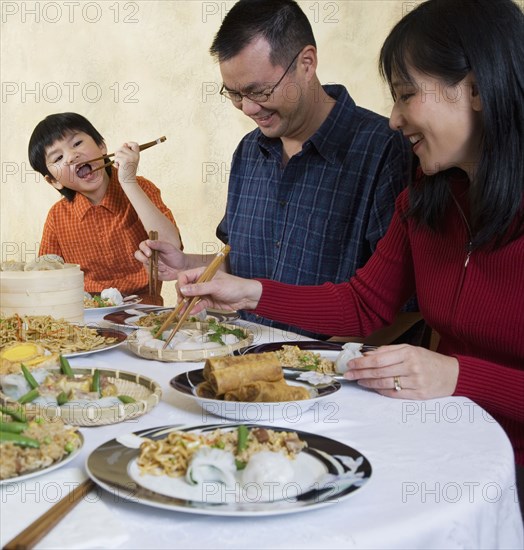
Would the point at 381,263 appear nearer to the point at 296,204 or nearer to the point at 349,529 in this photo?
the point at 296,204

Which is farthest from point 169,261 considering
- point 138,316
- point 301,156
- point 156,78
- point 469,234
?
point 156,78

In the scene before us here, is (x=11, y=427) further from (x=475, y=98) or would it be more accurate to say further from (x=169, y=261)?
(x=169, y=261)

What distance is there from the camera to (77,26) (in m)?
4.98

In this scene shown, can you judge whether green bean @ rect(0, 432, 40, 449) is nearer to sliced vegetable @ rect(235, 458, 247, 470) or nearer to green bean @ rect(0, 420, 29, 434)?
green bean @ rect(0, 420, 29, 434)

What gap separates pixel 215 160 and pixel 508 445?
12.6 feet

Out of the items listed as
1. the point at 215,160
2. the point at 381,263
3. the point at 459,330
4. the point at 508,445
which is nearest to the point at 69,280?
the point at 381,263

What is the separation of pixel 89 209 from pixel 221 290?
2006 mm

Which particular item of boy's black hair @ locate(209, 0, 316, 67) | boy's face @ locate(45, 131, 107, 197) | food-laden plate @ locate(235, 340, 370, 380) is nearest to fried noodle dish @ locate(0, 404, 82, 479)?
food-laden plate @ locate(235, 340, 370, 380)

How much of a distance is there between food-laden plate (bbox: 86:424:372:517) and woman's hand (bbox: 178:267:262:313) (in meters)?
0.78

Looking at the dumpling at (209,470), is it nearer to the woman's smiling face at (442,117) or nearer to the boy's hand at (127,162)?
the woman's smiling face at (442,117)

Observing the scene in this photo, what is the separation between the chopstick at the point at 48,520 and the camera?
790 millimetres

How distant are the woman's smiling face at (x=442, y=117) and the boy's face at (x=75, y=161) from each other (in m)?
2.24

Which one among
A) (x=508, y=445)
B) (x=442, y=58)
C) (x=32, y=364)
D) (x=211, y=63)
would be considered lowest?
(x=508, y=445)

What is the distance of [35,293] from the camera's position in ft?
6.26
